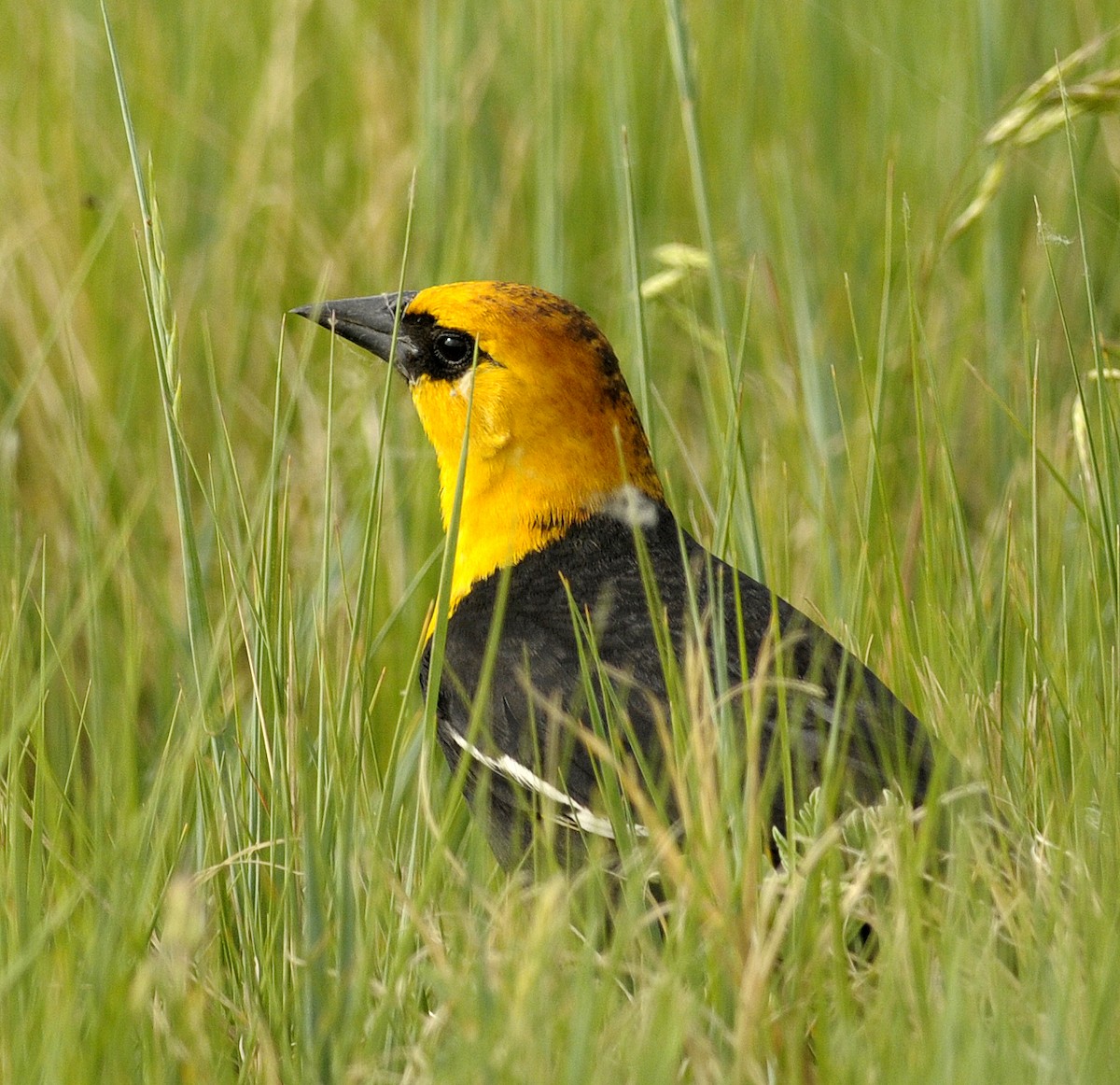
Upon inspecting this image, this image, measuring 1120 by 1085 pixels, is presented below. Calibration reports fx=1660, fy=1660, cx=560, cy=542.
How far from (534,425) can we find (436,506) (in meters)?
0.76

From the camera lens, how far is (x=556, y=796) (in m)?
2.73

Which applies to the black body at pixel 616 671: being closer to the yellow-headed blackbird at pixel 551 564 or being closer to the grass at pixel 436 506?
the yellow-headed blackbird at pixel 551 564

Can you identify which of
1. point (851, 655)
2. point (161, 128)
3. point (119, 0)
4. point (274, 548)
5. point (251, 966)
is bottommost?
point (251, 966)

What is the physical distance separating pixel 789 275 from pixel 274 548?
6.92 ft

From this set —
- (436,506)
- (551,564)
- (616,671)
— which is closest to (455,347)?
(551,564)

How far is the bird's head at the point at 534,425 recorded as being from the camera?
3.23 metres

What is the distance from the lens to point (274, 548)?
8.10ft

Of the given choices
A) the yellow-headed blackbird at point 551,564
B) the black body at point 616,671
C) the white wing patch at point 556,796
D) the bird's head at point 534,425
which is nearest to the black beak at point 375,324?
the yellow-headed blackbird at point 551,564

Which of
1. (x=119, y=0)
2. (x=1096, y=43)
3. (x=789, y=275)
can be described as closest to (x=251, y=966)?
(x=1096, y=43)

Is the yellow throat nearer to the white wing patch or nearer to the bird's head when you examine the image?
the bird's head

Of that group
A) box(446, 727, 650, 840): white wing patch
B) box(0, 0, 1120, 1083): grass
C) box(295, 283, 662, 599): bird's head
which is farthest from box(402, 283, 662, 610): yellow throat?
box(446, 727, 650, 840): white wing patch

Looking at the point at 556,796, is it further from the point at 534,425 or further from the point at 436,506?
the point at 436,506

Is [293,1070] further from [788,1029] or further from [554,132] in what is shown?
[554,132]

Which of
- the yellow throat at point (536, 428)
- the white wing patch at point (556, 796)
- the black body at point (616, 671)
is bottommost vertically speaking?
the white wing patch at point (556, 796)
